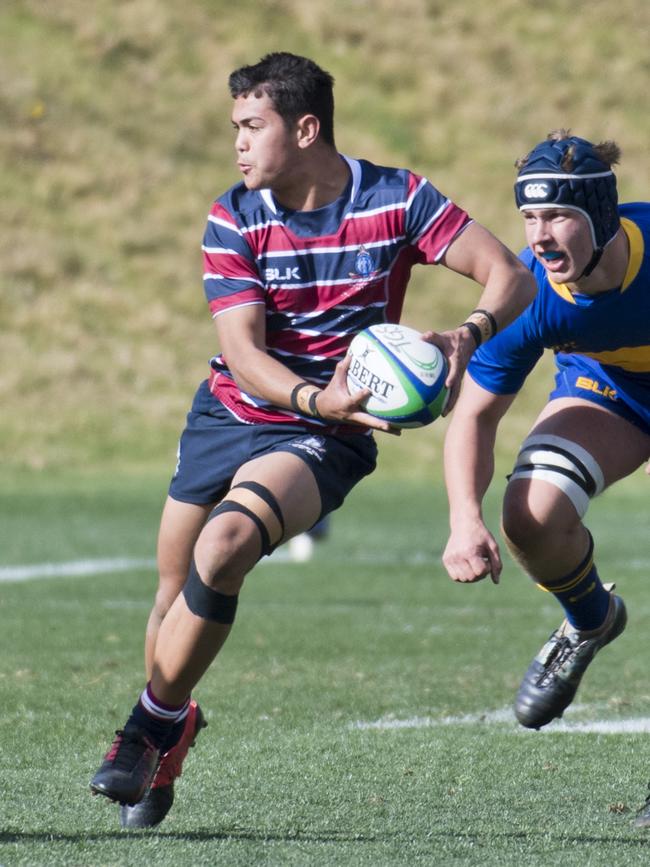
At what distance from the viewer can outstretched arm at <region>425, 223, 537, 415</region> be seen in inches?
197

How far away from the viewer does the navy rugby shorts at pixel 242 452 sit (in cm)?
518

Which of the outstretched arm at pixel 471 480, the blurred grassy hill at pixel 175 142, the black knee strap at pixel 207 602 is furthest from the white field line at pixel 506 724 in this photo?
the blurred grassy hill at pixel 175 142

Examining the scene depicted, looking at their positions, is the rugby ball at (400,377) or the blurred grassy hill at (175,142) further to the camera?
the blurred grassy hill at (175,142)

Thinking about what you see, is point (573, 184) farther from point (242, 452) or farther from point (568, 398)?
point (242, 452)

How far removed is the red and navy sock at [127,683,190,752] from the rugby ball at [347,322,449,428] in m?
1.08

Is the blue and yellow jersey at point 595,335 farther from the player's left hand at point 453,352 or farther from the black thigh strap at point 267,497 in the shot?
the black thigh strap at point 267,497

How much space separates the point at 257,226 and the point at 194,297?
19850 mm

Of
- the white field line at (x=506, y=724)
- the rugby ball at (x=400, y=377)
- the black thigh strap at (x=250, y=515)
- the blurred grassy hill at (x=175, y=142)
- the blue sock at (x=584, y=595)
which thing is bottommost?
the blurred grassy hill at (x=175, y=142)

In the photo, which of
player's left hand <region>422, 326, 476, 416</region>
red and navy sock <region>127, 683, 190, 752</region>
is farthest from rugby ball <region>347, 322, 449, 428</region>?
red and navy sock <region>127, 683, 190, 752</region>

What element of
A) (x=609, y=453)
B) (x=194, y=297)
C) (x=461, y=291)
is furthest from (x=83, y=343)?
(x=609, y=453)

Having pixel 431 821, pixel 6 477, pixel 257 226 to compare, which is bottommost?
pixel 6 477

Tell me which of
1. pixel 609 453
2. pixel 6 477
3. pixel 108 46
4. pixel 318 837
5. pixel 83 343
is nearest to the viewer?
pixel 318 837

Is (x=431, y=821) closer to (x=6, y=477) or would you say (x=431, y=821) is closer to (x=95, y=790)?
(x=95, y=790)

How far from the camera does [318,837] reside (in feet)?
15.2
